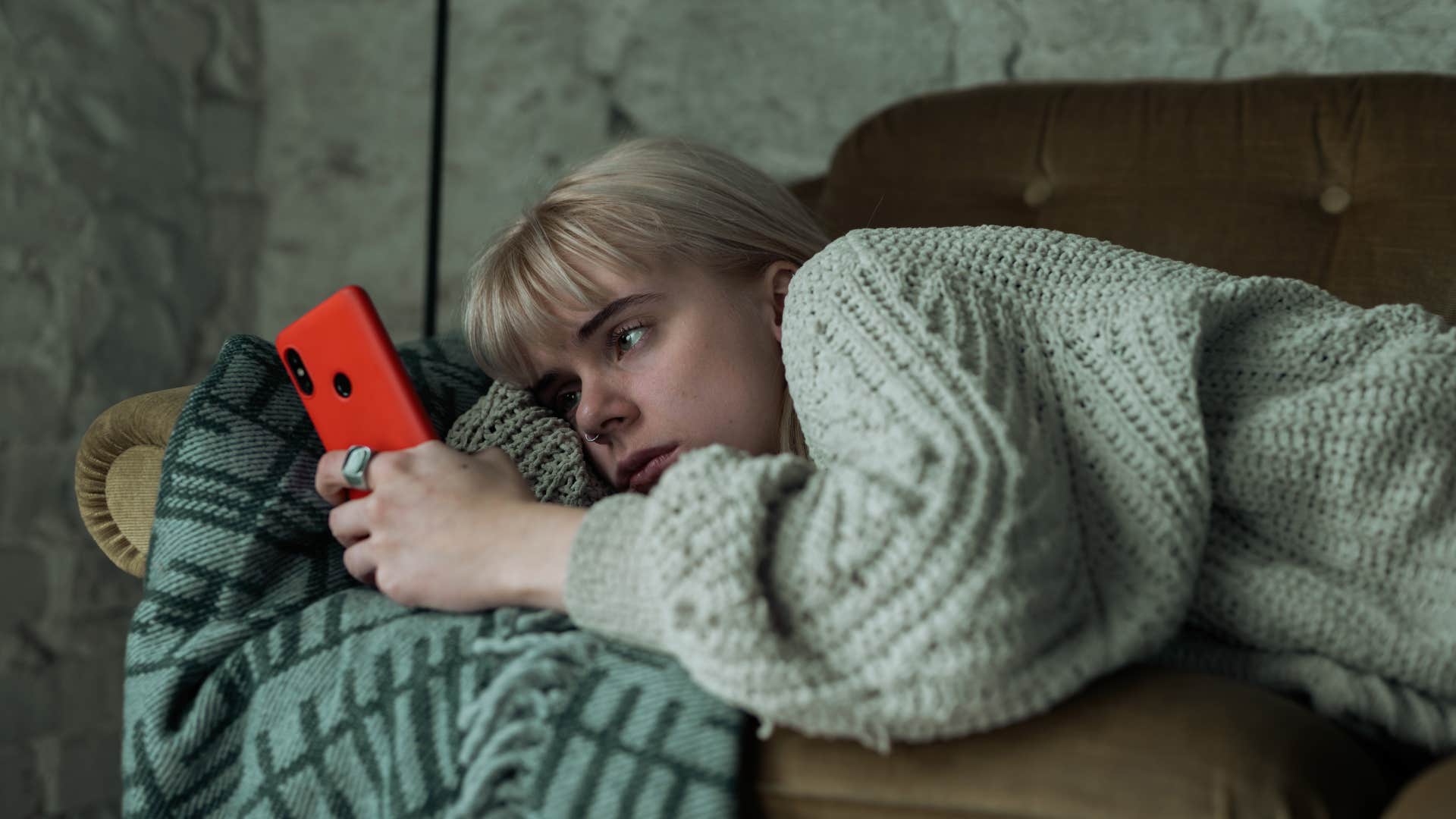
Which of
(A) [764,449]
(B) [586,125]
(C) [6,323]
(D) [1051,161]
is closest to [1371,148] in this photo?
(D) [1051,161]

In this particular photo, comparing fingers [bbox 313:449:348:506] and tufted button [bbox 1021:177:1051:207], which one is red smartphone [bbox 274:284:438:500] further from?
tufted button [bbox 1021:177:1051:207]

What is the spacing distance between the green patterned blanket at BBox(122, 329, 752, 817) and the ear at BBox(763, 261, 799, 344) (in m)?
0.23

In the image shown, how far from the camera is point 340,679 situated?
2.41 feet

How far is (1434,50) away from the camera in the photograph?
1.44 metres

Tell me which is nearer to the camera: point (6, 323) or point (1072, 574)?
point (1072, 574)

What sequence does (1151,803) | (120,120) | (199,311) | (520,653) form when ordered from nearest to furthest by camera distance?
1. (1151,803)
2. (520,653)
3. (120,120)
4. (199,311)

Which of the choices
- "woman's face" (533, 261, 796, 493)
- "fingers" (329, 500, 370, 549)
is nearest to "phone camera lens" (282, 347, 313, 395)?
"fingers" (329, 500, 370, 549)

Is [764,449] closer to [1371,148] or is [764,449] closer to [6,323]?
[1371,148]

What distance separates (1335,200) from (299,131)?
1756mm

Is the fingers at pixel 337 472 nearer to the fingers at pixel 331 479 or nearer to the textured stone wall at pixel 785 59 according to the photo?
the fingers at pixel 331 479

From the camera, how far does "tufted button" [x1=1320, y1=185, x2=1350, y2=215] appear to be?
4.02ft

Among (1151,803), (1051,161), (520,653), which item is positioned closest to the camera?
(1151,803)

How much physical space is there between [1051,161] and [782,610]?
3.04 feet

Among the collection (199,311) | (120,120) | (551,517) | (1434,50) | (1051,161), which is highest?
(1434,50)
